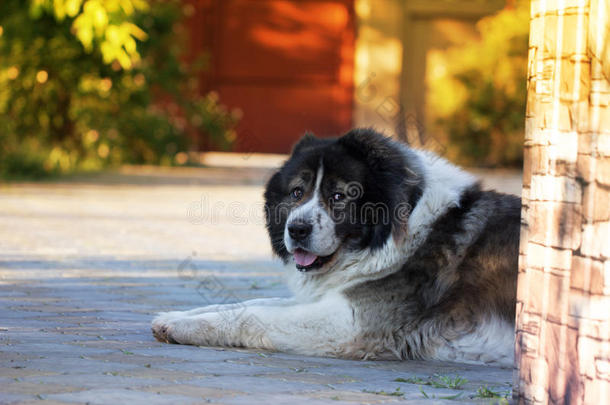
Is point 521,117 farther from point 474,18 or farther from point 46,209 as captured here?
point 46,209

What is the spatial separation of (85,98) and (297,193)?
1288 centimetres

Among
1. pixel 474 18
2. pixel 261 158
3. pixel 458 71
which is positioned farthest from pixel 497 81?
pixel 261 158

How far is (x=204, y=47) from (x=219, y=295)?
17146 millimetres

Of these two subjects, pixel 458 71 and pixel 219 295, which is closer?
pixel 219 295

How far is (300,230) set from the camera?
14.4ft

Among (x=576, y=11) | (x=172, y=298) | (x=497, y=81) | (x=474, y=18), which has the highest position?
(x=474, y=18)

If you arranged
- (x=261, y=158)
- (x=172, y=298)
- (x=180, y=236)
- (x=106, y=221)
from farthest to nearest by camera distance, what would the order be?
1. (x=261, y=158)
2. (x=106, y=221)
3. (x=180, y=236)
4. (x=172, y=298)

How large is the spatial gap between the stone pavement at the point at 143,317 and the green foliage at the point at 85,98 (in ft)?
16.3

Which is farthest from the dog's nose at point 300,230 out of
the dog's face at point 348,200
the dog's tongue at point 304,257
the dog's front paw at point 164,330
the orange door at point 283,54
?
the orange door at point 283,54

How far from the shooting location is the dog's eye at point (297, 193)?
4605 millimetres

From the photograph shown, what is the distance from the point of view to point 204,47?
22047mm

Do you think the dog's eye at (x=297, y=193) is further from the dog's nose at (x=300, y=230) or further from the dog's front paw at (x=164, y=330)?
the dog's front paw at (x=164, y=330)

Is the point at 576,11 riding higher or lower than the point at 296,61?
lower

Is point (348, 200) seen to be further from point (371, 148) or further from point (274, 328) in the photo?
point (274, 328)
